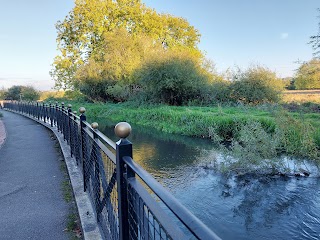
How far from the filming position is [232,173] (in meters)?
6.89

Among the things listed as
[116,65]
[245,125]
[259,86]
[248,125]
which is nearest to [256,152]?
[248,125]

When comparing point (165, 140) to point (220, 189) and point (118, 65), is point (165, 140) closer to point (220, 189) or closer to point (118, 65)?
point (220, 189)

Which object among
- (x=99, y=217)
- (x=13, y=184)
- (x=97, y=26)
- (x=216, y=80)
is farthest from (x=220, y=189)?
(x=97, y=26)

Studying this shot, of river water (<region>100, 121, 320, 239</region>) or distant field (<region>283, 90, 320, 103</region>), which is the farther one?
distant field (<region>283, 90, 320, 103</region>)

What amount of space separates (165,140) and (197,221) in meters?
11.3

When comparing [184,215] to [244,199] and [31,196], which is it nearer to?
[31,196]

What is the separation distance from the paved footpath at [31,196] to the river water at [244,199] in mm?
2384

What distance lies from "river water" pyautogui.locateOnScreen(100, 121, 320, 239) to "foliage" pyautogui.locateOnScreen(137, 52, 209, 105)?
11581mm

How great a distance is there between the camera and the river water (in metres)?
4.55

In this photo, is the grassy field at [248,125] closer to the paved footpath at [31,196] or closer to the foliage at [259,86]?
the foliage at [259,86]

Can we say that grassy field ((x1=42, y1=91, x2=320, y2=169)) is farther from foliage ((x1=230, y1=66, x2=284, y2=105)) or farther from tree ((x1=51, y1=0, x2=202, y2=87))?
tree ((x1=51, y1=0, x2=202, y2=87))

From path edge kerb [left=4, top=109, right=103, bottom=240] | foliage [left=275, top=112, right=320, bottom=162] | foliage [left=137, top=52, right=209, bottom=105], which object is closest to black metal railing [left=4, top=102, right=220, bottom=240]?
path edge kerb [left=4, top=109, right=103, bottom=240]

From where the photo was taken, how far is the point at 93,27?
92.6 feet

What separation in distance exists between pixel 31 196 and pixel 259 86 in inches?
675
